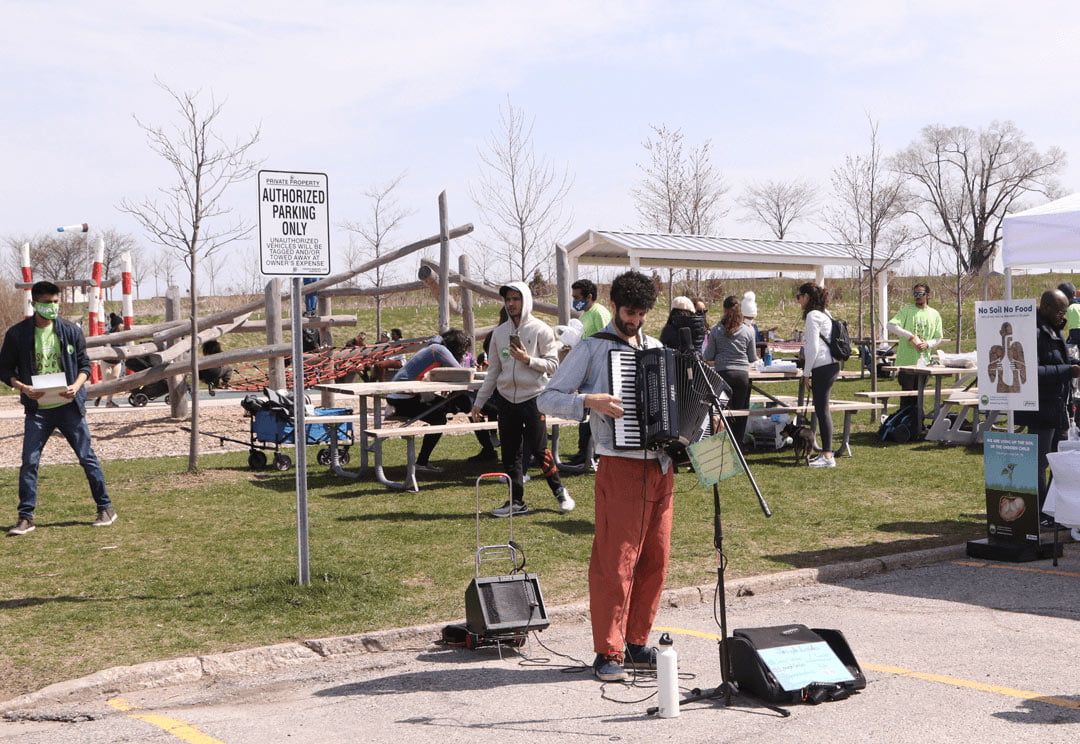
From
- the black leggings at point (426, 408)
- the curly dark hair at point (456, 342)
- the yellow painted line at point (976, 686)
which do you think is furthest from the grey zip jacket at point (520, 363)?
the curly dark hair at point (456, 342)

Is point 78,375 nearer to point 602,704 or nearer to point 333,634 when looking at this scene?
point 333,634

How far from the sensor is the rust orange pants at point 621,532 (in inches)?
217

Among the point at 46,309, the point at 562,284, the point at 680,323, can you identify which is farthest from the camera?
the point at 562,284

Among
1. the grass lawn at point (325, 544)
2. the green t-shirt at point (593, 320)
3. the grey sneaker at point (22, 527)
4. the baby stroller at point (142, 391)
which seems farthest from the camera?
the baby stroller at point (142, 391)

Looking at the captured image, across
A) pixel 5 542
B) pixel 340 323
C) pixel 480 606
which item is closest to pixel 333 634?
pixel 480 606

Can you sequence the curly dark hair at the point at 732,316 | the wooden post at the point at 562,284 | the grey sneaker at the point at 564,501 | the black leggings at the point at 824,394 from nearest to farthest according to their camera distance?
the grey sneaker at the point at 564,501, the black leggings at the point at 824,394, the curly dark hair at the point at 732,316, the wooden post at the point at 562,284

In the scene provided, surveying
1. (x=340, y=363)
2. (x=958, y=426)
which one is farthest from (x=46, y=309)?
(x=340, y=363)

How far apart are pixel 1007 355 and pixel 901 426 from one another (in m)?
6.67

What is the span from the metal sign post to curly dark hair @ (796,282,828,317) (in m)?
6.69

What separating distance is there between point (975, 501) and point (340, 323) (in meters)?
15.3

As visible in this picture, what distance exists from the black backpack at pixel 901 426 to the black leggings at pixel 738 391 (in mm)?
2588

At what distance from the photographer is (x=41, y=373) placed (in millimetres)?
9367

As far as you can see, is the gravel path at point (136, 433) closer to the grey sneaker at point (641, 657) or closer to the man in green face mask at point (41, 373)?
the man in green face mask at point (41, 373)

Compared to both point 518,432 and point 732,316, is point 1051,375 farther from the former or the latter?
point 732,316
